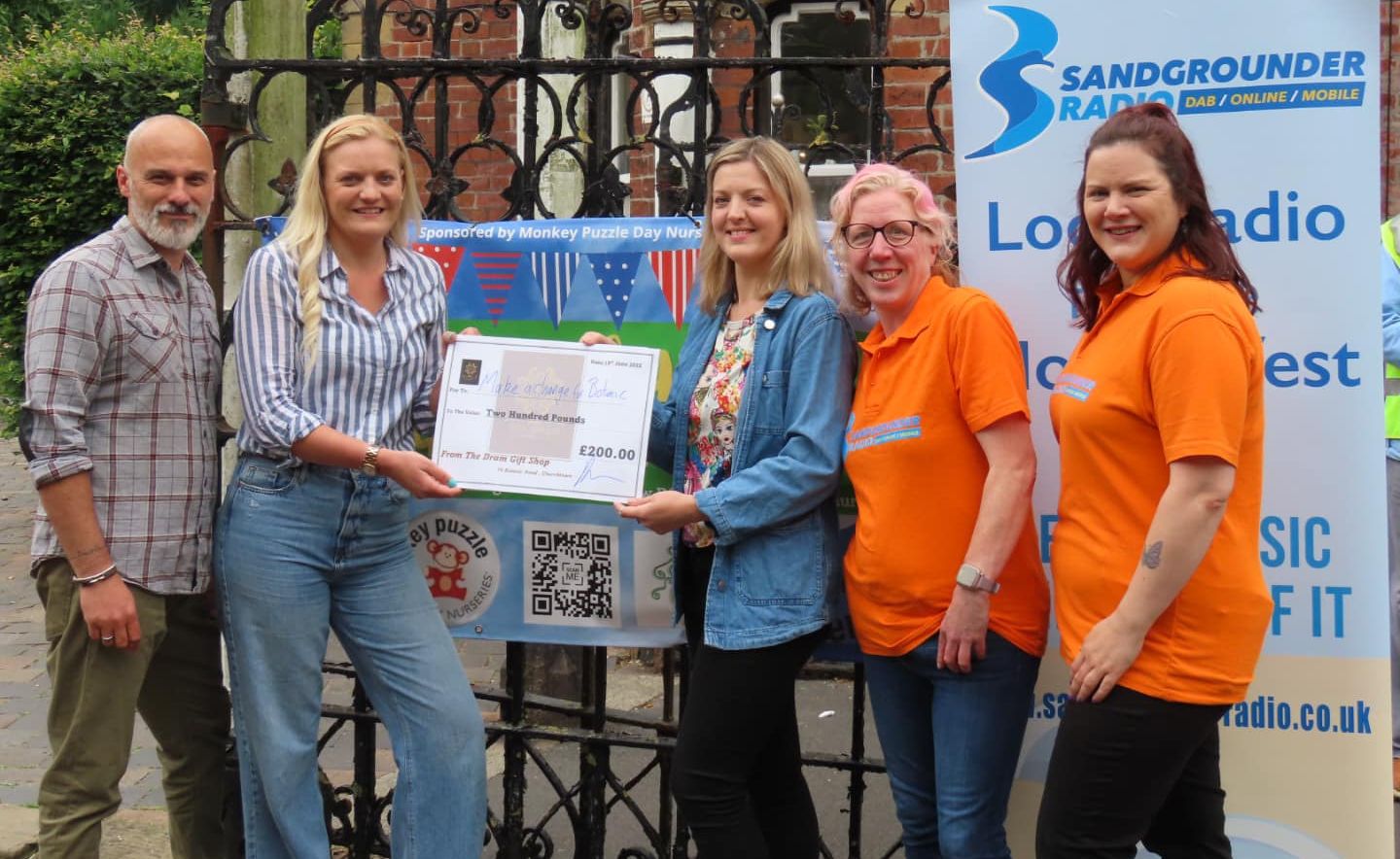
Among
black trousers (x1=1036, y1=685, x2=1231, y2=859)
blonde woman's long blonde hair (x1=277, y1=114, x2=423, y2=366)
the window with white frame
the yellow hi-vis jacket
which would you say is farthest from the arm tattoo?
the window with white frame

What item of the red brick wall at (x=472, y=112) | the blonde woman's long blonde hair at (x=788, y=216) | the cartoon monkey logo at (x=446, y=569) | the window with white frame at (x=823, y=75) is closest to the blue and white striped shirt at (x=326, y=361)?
the cartoon monkey logo at (x=446, y=569)

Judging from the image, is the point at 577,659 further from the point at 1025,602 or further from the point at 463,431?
the point at 1025,602

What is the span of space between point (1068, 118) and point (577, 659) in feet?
9.25

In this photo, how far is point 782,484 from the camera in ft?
8.91

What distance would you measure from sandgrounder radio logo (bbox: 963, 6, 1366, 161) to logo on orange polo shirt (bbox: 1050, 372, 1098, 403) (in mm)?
777

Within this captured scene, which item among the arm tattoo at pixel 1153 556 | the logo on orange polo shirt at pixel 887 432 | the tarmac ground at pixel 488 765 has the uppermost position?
the logo on orange polo shirt at pixel 887 432

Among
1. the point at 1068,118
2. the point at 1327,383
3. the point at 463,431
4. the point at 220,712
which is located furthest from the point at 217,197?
the point at 1327,383

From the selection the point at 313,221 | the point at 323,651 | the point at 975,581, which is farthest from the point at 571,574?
the point at 975,581

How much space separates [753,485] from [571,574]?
900mm

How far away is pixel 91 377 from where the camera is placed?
117 inches

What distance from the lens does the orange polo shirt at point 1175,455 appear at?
2.25 m

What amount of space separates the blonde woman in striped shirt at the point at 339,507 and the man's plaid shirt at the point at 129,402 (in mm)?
182

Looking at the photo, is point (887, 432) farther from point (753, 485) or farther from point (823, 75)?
point (823, 75)

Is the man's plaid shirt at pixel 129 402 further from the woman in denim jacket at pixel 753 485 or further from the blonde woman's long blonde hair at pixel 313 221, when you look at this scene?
the woman in denim jacket at pixel 753 485
